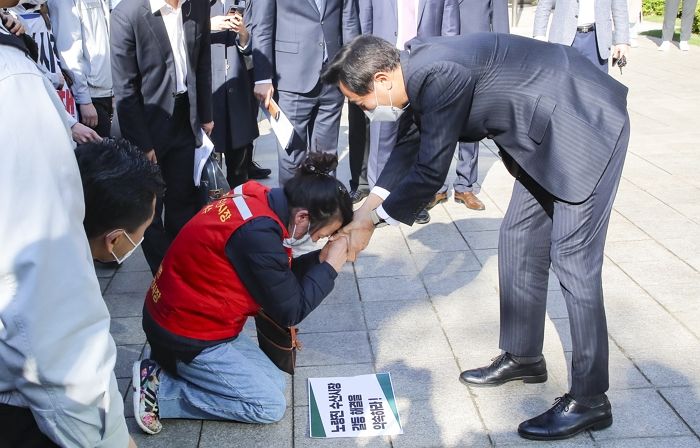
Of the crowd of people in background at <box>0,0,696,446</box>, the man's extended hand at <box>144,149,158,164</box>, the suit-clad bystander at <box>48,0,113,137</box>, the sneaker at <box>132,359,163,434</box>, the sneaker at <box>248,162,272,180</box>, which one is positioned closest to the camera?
the crowd of people in background at <box>0,0,696,446</box>

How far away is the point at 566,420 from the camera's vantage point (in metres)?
2.80

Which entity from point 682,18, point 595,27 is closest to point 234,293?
point 595,27

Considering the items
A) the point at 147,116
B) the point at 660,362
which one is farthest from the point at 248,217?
the point at 660,362

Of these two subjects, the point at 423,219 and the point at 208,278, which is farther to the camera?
the point at 423,219

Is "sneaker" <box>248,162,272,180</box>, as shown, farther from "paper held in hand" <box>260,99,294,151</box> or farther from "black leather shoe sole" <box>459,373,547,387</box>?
"black leather shoe sole" <box>459,373,547,387</box>

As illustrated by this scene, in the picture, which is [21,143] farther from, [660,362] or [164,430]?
[660,362]

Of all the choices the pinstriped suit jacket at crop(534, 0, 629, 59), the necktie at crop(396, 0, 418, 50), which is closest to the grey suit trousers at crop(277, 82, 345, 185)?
the necktie at crop(396, 0, 418, 50)

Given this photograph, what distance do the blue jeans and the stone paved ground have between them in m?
0.06

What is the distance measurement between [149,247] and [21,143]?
9.85ft

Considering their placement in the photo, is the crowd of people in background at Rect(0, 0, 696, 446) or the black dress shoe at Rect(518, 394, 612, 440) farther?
the black dress shoe at Rect(518, 394, 612, 440)

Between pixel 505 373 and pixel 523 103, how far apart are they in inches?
47.2

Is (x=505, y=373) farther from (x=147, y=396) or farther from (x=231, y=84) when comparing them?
(x=231, y=84)

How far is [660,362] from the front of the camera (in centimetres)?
330

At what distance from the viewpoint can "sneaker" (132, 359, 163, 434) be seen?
285cm
